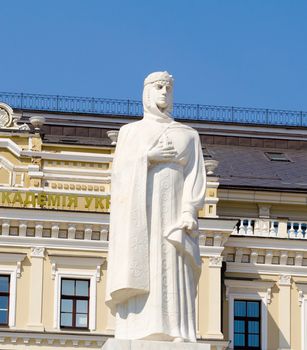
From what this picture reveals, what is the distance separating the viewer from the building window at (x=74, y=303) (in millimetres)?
59781

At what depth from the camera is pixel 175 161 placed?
24.4 metres

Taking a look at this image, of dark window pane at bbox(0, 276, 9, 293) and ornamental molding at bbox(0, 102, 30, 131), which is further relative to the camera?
ornamental molding at bbox(0, 102, 30, 131)

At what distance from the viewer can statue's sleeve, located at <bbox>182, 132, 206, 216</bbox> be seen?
79.7 ft

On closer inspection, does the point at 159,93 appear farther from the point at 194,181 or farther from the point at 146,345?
the point at 146,345

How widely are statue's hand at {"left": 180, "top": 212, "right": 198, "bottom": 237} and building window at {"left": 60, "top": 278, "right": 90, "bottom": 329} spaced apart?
35.7 metres

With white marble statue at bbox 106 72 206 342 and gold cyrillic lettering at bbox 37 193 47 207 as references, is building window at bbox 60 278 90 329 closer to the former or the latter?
gold cyrillic lettering at bbox 37 193 47 207

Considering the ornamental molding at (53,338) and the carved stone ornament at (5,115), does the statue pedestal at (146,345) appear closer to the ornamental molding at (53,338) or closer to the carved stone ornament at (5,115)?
the ornamental molding at (53,338)

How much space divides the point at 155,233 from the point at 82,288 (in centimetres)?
3624

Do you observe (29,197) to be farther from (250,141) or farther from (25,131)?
(250,141)

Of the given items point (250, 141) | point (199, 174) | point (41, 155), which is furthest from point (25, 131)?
point (199, 174)

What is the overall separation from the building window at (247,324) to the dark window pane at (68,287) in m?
5.48

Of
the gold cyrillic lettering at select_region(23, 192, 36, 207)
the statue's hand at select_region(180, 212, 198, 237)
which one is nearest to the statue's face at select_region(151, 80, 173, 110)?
the statue's hand at select_region(180, 212, 198, 237)

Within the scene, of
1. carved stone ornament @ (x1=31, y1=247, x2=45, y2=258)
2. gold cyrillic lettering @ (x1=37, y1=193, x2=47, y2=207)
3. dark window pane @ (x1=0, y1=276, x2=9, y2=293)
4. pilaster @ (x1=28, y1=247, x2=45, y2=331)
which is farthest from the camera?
gold cyrillic lettering @ (x1=37, y1=193, x2=47, y2=207)

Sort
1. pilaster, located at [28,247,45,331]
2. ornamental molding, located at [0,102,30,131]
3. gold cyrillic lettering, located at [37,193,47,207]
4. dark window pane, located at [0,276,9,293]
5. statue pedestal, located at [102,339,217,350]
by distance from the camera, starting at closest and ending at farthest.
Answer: statue pedestal, located at [102,339,217,350]
pilaster, located at [28,247,45,331]
dark window pane, located at [0,276,9,293]
gold cyrillic lettering, located at [37,193,47,207]
ornamental molding, located at [0,102,30,131]
